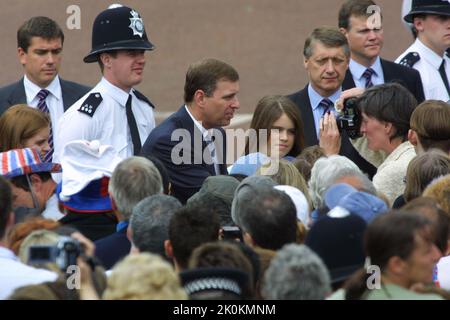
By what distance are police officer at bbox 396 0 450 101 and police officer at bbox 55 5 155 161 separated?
6.56 ft

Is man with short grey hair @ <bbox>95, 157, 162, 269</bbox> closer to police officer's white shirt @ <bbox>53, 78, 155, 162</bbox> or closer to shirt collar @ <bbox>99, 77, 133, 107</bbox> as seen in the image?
police officer's white shirt @ <bbox>53, 78, 155, 162</bbox>

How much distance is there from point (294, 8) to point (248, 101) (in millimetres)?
1602

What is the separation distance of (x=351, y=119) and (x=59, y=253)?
3.09 m

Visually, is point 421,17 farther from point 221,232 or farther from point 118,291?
point 118,291

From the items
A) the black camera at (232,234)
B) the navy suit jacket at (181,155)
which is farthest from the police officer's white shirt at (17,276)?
the navy suit jacket at (181,155)

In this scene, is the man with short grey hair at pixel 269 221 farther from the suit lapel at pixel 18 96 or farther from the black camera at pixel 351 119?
the suit lapel at pixel 18 96

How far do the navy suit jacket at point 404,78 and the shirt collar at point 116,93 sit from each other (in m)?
1.58

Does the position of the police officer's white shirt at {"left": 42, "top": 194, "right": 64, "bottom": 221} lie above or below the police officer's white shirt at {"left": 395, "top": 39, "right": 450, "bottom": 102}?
below

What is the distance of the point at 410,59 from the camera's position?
8883mm

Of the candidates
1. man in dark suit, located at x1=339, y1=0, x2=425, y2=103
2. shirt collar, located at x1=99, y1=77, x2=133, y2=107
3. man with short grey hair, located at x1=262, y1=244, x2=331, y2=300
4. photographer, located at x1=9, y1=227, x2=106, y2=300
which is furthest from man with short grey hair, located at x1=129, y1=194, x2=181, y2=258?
man in dark suit, located at x1=339, y1=0, x2=425, y2=103

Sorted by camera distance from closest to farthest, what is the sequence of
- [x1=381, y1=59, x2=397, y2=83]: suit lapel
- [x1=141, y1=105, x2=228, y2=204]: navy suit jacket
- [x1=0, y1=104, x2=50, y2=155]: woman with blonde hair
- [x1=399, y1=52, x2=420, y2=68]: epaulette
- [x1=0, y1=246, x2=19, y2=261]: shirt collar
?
[x1=0, y1=246, x2=19, y2=261]: shirt collar, [x1=0, y1=104, x2=50, y2=155]: woman with blonde hair, [x1=141, y1=105, x2=228, y2=204]: navy suit jacket, [x1=381, y1=59, x2=397, y2=83]: suit lapel, [x1=399, y1=52, x2=420, y2=68]: epaulette

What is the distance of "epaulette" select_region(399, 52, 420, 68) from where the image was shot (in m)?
8.84

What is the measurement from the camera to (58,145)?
7770 millimetres
